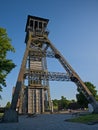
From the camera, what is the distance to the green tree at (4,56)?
19953 millimetres

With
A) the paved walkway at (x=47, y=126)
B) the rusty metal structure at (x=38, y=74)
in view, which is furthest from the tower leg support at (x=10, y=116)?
the rusty metal structure at (x=38, y=74)

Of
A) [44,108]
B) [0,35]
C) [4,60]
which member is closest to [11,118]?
[4,60]

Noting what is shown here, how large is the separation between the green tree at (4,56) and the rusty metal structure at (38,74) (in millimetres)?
12186

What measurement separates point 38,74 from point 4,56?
20984 mm

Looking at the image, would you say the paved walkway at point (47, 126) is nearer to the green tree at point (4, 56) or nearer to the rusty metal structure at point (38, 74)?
the green tree at point (4, 56)

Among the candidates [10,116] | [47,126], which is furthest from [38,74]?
[47,126]

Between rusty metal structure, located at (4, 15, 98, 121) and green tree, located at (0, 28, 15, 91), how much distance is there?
1219cm

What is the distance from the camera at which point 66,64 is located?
4059 cm

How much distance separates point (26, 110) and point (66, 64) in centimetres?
1537

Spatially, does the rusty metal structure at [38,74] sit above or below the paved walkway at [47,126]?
above

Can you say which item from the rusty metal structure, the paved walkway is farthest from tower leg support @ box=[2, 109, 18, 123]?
the rusty metal structure

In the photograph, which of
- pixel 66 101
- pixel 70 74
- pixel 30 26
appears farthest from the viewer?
pixel 66 101

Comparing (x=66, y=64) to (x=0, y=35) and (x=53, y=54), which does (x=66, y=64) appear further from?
(x=0, y=35)

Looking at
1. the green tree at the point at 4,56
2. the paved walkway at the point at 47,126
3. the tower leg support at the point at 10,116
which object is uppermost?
the green tree at the point at 4,56
